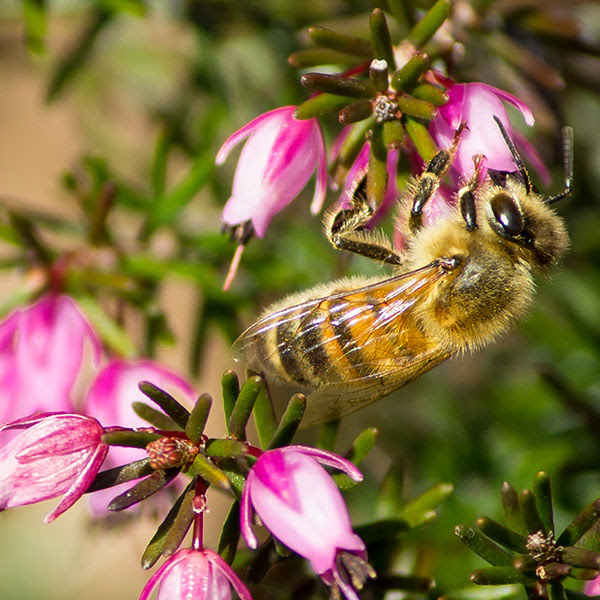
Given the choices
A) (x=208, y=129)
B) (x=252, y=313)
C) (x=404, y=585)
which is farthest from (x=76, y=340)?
(x=208, y=129)

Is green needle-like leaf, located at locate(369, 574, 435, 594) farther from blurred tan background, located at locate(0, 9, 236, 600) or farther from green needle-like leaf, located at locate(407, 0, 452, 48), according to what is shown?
blurred tan background, located at locate(0, 9, 236, 600)

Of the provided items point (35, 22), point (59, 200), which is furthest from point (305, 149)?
point (59, 200)

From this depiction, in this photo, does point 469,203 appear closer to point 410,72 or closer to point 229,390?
point 410,72

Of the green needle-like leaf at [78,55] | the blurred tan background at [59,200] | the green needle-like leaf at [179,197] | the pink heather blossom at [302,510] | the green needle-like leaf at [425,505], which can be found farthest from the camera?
the blurred tan background at [59,200]

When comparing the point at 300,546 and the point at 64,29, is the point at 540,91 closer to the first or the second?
the point at 300,546

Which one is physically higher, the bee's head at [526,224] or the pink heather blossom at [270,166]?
the pink heather blossom at [270,166]

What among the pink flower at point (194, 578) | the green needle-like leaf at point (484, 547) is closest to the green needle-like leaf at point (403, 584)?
the green needle-like leaf at point (484, 547)

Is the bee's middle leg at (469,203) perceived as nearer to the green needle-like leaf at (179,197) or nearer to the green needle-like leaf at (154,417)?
the green needle-like leaf at (154,417)

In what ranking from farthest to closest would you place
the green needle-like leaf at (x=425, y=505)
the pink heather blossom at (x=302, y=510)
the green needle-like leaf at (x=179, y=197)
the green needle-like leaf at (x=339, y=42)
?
the green needle-like leaf at (x=179, y=197) < the green needle-like leaf at (x=339, y=42) < the green needle-like leaf at (x=425, y=505) < the pink heather blossom at (x=302, y=510)
